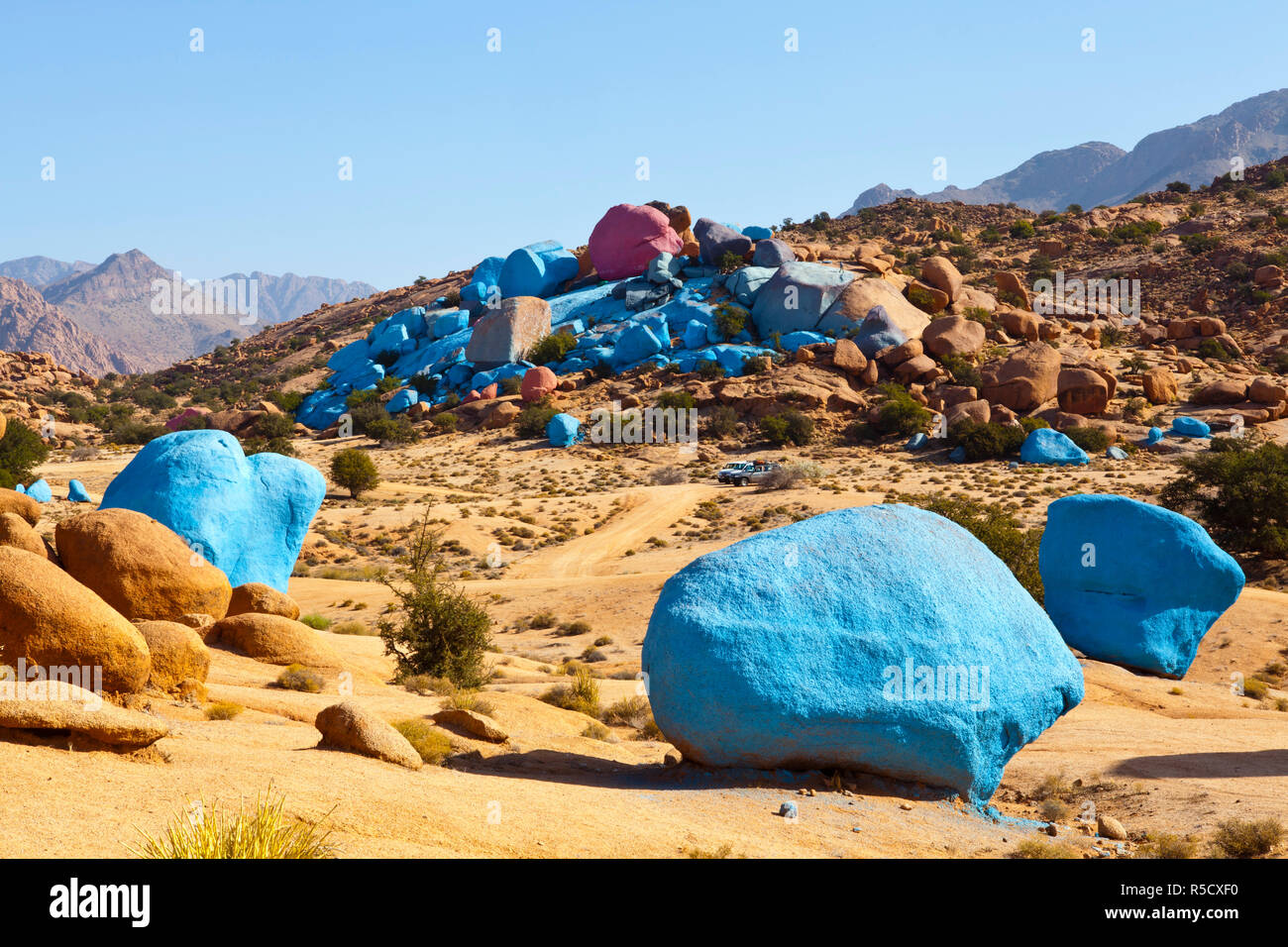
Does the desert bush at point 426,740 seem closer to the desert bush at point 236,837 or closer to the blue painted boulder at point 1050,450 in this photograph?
the desert bush at point 236,837

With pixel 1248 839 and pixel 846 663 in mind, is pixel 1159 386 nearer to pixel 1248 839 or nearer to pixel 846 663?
pixel 1248 839

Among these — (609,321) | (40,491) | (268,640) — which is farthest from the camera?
(609,321)

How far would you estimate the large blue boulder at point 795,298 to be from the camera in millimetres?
52594

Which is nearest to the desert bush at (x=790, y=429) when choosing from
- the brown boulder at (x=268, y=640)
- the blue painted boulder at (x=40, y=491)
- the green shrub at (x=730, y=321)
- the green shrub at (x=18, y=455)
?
the green shrub at (x=730, y=321)

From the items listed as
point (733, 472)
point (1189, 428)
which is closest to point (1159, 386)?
point (1189, 428)

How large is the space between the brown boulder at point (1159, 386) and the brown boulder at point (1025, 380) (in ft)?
14.4

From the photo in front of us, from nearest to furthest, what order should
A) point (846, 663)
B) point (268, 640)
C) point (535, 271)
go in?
point (846, 663) → point (268, 640) → point (535, 271)

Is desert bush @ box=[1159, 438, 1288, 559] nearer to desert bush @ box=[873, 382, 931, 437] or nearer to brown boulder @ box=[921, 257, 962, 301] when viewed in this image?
desert bush @ box=[873, 382, 931, 437]

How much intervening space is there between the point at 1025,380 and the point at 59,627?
42453 mm

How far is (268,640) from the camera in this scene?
13.2 m

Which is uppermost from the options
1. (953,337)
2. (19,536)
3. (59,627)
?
(953,337)
